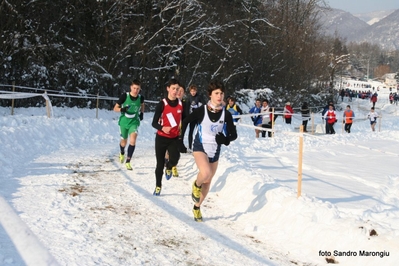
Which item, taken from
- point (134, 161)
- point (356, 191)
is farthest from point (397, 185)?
point (134, 161)

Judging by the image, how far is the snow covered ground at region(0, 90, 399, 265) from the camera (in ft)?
14.6

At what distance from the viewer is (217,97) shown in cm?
555

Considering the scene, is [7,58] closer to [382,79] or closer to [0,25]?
[0,25]

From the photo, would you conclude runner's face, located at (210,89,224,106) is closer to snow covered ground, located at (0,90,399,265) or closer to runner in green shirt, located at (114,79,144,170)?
snow covered ground, located at (0,90,399,265)

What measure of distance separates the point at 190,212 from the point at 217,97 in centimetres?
179

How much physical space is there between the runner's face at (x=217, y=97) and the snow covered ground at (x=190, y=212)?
1.68 m

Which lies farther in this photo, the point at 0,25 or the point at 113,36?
the point at 113,36

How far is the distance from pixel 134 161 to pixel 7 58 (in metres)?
10.7

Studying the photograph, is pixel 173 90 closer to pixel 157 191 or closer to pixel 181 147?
pixel 181 147

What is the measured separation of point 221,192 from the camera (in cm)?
739

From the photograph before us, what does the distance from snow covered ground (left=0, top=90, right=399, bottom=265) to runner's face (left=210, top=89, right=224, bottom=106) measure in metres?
1.68

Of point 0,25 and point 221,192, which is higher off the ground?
point 0,25

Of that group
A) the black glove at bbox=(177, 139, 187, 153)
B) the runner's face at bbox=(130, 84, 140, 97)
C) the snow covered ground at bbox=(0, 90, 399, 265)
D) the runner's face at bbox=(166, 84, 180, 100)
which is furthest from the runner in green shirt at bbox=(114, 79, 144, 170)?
the black glove at bbox=(177, 139, 187, 153)

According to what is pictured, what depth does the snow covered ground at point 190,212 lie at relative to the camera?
14.6 feet
